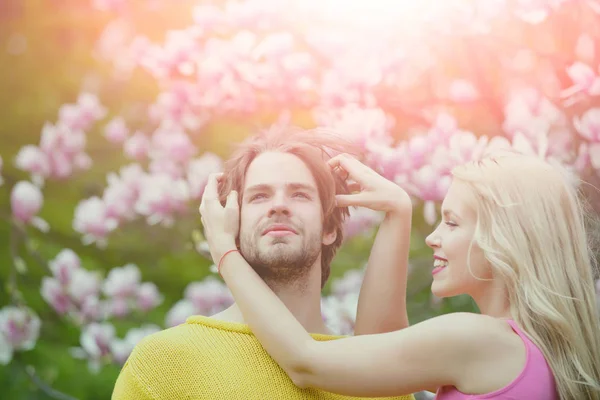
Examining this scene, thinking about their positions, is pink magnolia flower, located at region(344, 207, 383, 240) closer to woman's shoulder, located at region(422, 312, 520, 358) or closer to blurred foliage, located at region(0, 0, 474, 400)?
blurred foliage, located at region(0, 0, 474, 400)

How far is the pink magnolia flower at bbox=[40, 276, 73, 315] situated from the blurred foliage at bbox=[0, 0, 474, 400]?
28mm

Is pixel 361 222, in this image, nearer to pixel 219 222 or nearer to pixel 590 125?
pixel 590 125

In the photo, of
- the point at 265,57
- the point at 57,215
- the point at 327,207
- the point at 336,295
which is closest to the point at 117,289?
the point at 57,215

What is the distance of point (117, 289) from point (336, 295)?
27.2 inches

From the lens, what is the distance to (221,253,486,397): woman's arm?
1283 millimetres

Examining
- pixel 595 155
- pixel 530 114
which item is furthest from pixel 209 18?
pixel 595 155

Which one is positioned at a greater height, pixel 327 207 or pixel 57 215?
pixel 57 215

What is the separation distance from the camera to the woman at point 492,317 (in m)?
1.29

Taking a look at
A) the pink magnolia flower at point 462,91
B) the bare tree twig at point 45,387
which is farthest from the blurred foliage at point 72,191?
the pink magnolia flower at point 462,91

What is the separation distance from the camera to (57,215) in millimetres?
2424

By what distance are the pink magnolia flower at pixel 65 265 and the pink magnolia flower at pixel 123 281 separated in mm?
114

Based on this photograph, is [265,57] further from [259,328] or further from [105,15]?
[259,328]

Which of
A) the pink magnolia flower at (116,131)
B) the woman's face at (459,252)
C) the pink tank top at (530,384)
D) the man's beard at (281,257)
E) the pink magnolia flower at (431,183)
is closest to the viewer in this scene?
the pink tank top at (530,384)

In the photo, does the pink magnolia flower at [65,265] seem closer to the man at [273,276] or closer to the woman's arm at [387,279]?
the man at [273,276]
